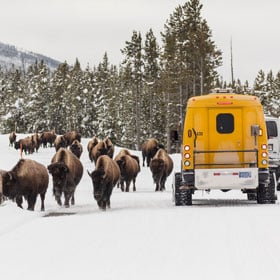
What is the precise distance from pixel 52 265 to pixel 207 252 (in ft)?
6.38

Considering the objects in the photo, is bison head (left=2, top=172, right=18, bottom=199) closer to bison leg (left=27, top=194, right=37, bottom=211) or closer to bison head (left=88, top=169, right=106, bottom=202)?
bison leg (left=27, top=194, right=37, bottom=211)

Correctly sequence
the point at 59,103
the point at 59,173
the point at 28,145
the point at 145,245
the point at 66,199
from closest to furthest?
the point at 145,245 < the point at 59,173 < the point at 66,199 < the point at 28,145 < the point at 59,103

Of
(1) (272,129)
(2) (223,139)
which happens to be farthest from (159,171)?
(2) (223,139)

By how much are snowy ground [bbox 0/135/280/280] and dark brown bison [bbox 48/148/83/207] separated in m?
3.53

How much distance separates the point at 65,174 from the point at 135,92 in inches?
2814

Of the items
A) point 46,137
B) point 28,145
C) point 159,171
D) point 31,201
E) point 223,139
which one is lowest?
point 31,201

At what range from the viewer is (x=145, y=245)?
885cm

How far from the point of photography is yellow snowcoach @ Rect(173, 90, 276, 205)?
1592cm

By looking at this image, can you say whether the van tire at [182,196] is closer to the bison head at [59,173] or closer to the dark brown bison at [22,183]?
the bison head at [59,173]

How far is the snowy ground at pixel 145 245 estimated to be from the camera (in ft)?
23.3

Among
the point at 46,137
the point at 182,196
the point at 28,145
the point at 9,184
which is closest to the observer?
the point at 9,184

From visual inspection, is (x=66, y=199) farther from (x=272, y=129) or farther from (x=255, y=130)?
(x=272, y=129)

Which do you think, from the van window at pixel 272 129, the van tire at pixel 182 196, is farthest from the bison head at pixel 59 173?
the van window at pixel 272 129

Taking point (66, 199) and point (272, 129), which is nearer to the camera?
point (66, 199)
